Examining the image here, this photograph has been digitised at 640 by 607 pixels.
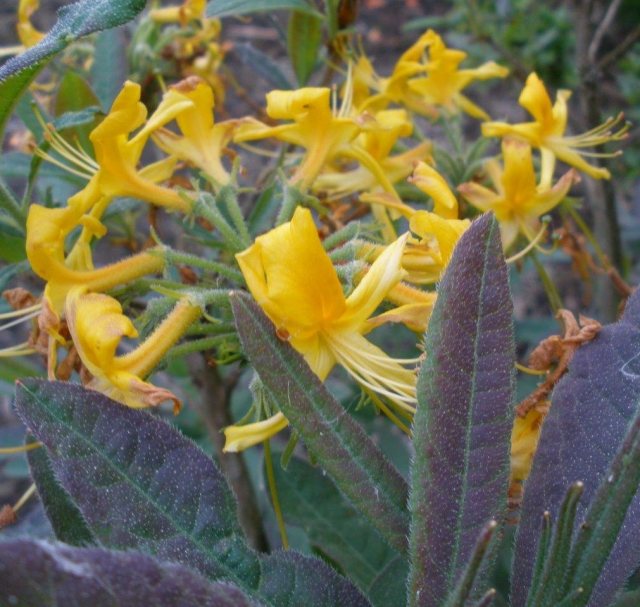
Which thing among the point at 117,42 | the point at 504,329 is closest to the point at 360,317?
the point at 504,329

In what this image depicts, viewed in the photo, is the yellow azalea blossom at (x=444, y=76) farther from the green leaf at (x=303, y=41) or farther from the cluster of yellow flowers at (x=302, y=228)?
the green leaf at (x=303, y=41)

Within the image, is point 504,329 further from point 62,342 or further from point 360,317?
point 62,342

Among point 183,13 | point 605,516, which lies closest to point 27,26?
point 183,13

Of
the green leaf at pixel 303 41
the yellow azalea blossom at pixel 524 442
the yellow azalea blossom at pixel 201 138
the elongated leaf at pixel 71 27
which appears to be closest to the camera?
the elongated leaf at pixel 71 27

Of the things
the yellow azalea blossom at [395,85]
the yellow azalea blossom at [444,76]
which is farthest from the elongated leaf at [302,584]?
the yellow azalea blossom at [444,76]

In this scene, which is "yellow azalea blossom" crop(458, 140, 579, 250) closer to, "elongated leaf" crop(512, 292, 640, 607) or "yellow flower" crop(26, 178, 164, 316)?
"elongated leaf" crop(512, 292, 640, 607)

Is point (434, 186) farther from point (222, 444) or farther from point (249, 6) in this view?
point (222, 444)
